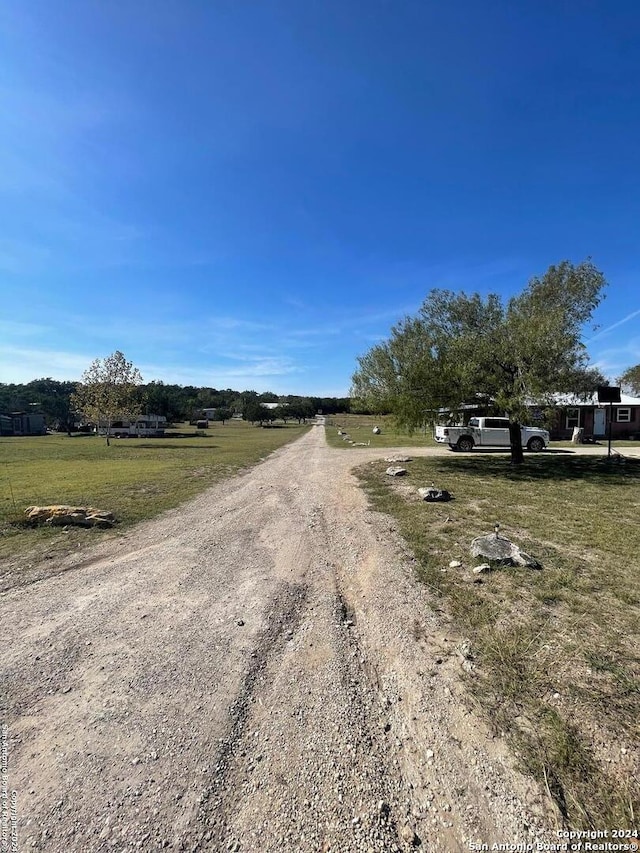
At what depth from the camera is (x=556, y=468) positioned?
14.0 metres

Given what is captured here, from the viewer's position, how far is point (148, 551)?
582cm

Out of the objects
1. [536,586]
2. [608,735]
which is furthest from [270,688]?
[536,586]

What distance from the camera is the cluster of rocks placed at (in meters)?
7.00

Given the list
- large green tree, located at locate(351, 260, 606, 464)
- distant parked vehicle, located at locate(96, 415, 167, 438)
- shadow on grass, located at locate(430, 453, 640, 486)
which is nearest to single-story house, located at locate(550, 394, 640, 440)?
shadow on grass, located at locate(430, 453, 640, 486)

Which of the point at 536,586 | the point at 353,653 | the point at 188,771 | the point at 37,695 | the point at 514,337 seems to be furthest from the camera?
the point at 514,337

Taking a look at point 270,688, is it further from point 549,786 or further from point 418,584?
point 418,584

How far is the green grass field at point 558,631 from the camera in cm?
217

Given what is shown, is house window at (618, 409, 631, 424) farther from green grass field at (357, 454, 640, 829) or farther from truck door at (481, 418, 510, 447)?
green grass field at (357, 454, 640, 829)

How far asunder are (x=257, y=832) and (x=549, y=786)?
155 cm

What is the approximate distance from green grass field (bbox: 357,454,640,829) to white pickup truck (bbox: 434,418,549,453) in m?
12.1

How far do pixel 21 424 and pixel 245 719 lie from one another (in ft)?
256

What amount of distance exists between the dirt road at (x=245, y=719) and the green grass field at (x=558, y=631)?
0.26 meters

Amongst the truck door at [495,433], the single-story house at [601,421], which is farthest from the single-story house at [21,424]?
the single-story house at [601,421]

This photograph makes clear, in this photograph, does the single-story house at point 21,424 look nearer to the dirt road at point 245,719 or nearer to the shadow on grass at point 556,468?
the shadow on grass at point 556,468
